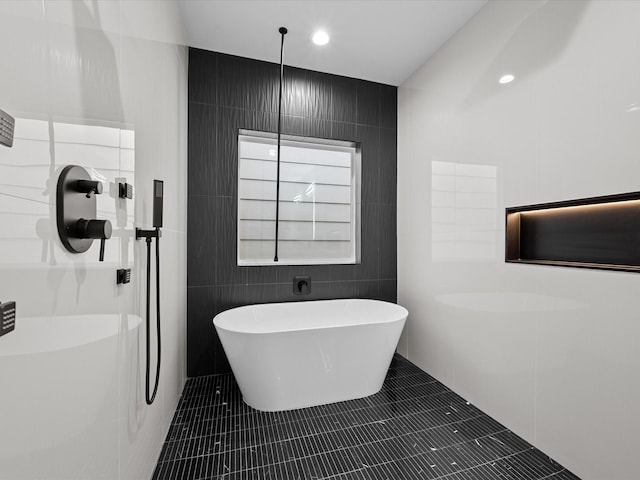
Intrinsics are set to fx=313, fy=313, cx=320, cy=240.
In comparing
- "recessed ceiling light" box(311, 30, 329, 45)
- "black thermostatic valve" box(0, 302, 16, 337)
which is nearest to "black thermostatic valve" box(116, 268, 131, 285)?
"black thermostatic valve" box(0, 302, 16, 337)

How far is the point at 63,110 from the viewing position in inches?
31.1

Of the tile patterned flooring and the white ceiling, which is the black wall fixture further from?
the white ceiling

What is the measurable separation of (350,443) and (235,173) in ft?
7.32

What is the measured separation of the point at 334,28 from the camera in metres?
2.44

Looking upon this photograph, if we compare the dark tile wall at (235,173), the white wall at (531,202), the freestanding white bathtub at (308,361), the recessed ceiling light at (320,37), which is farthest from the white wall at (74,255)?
the white wall at (531,202)

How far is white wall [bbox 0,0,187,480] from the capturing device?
2.01 feet

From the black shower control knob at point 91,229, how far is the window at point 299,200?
6.94ft

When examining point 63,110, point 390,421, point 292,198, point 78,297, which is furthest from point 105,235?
point 292,198

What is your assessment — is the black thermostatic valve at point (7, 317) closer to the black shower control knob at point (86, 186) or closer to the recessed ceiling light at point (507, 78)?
the black shower control knob at point (86, 186)

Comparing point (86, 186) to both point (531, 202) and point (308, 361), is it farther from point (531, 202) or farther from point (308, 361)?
point (531, 202)

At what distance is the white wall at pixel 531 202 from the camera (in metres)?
1.42

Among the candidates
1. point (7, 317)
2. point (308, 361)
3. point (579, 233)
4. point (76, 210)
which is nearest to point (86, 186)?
point (76, 210)

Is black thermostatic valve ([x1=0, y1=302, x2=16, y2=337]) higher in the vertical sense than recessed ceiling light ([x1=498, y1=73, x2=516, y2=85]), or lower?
lower

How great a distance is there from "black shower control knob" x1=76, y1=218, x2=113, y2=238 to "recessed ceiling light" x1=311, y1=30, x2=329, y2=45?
2366mm
